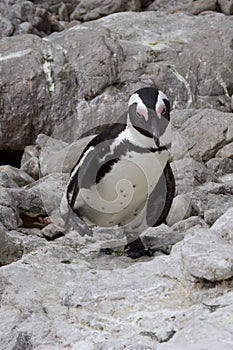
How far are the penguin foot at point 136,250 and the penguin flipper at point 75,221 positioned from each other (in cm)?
24

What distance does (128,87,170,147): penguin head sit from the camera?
4145 mm

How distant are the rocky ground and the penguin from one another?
14 cm

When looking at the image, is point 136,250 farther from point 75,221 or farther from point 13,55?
point 13,55

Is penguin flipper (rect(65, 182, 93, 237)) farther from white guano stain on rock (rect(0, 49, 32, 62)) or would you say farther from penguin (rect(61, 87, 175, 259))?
white guano stain on rock (rect(0, 49, 32, 62))

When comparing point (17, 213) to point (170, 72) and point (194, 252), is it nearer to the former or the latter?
point (194, 252)

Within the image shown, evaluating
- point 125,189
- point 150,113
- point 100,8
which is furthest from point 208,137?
point 100,8

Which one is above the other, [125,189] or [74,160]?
[125,189]

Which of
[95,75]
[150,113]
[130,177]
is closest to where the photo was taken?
[150,113]

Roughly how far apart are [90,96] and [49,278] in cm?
563

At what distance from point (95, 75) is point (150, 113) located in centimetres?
492

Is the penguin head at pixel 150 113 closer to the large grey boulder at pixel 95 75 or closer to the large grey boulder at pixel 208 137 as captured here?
the large grey boulder at pixel 208 137

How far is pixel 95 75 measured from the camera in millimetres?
9000

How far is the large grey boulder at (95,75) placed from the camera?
29.0ft

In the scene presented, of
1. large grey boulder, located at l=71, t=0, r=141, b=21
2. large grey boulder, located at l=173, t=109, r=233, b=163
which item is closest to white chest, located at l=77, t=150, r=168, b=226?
large grey boulder, located at l=173, t=109, r=233, b=163
